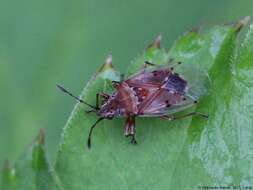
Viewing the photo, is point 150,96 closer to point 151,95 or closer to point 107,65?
point 151,95

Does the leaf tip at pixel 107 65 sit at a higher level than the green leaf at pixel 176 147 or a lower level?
higher

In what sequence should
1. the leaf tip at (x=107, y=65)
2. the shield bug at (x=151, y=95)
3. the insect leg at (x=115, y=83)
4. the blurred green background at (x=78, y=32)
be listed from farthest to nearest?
the blurred green background at (x=78, y=32), the shield bug at (x=151, y=95), the insect leg at (x=115, y=83), the leaf tip at (x=107, y=65)

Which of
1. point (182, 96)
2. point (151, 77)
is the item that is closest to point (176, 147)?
point (182, 96)

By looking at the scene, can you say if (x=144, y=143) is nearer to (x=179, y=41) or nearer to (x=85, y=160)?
(x=85, y=160)

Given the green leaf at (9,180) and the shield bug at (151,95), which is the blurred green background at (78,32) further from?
the green leaf at (9,180)

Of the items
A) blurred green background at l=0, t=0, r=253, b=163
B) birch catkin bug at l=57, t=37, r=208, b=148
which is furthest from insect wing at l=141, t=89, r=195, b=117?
blurred green background at l=0, t=0, r=253, b=163

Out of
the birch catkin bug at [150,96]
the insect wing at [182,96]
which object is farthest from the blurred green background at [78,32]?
the insect wing at [182,96]

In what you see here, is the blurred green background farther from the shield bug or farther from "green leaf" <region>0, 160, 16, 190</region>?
"green leaf" <region>0, 160, 16, 190</region>
